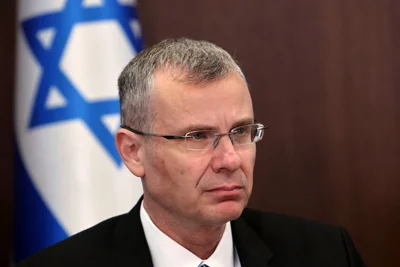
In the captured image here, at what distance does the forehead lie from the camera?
134 cm

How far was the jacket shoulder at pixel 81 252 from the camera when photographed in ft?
5.06

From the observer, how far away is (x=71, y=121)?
2.07 m

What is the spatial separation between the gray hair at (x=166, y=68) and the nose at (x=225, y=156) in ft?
0.45

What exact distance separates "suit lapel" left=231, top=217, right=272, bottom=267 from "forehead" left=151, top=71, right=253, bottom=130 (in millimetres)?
348

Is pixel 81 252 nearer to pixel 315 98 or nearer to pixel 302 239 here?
pixel 302 239

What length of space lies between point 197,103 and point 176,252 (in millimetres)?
362

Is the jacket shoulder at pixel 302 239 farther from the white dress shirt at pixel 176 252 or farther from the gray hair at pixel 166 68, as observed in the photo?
the gray hair at pixel 166 68

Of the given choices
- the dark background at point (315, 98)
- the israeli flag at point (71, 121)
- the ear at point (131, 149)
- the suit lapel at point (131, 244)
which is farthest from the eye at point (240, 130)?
the dark background at point (315, 98)

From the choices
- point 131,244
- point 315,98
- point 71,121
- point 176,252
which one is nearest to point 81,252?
point 131,244

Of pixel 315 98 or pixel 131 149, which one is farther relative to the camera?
pixel 315 98

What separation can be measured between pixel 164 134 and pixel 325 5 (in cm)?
127

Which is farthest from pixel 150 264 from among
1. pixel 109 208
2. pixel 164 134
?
pixel 109 208

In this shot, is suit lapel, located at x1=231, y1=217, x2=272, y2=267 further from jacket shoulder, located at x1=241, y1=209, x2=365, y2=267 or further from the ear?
the ear

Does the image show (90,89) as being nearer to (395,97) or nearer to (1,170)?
(1,170)
